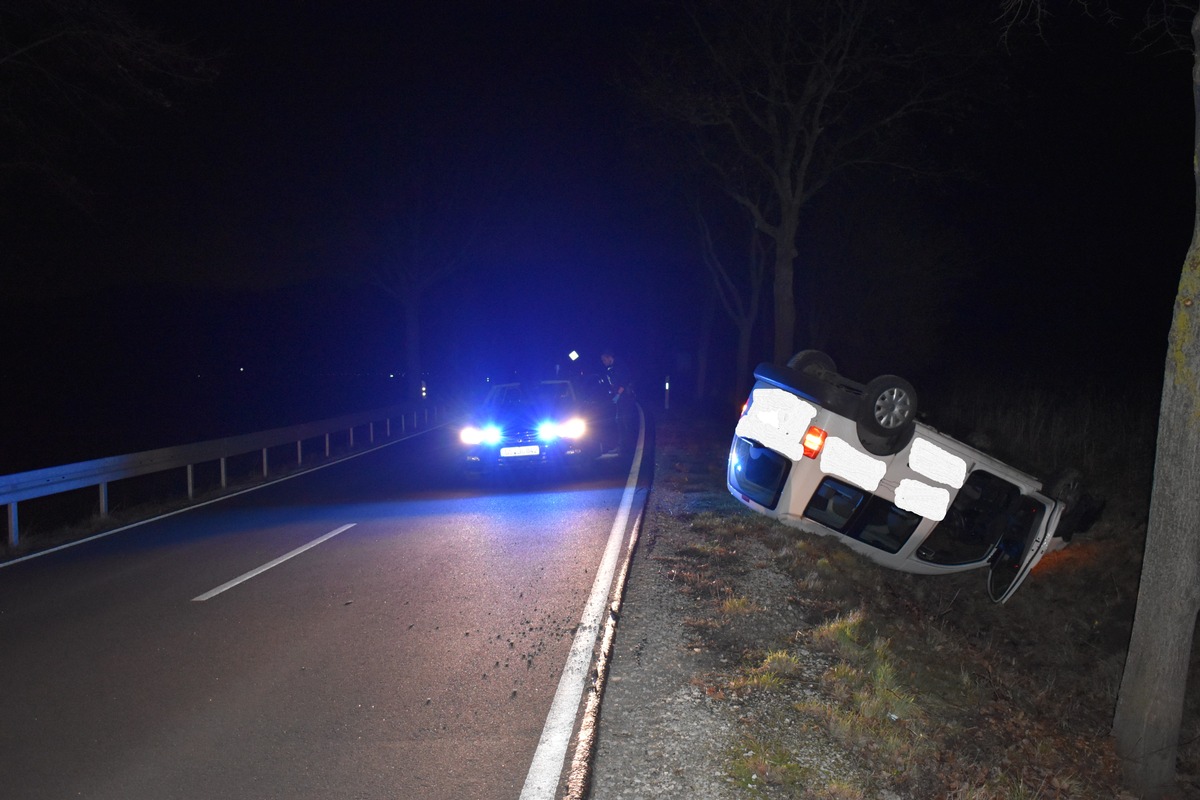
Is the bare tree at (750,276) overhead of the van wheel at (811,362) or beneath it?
overhead

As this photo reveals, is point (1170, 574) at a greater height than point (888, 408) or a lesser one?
lesser

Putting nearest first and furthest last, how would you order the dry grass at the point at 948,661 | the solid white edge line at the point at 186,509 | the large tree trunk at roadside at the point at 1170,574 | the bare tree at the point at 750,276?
the dry grass at the point at 948,661 → the large tree trunk at roadside at the point at 1170,574 → the solid white edge line at the point at 186,509 → the bare tree at the point at 750,276

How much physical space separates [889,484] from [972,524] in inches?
76.0

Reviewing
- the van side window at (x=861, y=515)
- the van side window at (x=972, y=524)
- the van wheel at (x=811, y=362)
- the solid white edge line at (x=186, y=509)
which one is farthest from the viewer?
the solid white edge line at (x=186, y=509)

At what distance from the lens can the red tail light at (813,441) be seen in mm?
7953

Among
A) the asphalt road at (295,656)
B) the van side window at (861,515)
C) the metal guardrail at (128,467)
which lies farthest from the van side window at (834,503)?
the metal guardrail at (128,467)

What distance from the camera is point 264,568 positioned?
8.69m

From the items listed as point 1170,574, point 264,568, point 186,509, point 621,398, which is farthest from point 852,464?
point 621,398

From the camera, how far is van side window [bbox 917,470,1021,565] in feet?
28.6

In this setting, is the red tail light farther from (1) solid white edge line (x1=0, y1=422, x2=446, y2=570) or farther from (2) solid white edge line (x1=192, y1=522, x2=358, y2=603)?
(1) solid white edge line (x1=0, y1=422, x2=446, y2=570)

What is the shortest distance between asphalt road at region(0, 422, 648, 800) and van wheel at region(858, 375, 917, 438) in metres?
2.87

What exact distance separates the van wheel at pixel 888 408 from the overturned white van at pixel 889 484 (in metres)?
0.01

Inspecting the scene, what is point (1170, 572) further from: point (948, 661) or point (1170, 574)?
point (948, 661)

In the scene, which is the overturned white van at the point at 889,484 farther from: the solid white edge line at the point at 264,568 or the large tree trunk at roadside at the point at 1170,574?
the solid white edge line at the point at 264,568
